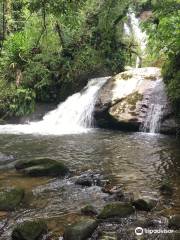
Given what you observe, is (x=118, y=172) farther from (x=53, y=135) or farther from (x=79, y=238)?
(x=53, y=135)

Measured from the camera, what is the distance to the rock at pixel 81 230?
20.0ft

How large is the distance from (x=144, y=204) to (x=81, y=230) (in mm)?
1642

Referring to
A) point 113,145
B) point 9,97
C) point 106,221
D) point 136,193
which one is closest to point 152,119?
point 113,145

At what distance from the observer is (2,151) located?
1267cm

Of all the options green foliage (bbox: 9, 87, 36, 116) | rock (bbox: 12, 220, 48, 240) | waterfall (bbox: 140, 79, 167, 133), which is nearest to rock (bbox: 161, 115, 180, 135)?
waterfall (bbox: 140, 79, 167, 133)

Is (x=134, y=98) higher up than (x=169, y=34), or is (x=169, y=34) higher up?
(x=169, y=34)

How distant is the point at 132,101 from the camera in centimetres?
1684

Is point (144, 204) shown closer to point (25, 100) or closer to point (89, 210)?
point (89, 210)

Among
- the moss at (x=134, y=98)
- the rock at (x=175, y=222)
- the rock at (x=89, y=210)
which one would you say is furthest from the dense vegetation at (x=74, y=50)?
the rock at (x=175, y=222)

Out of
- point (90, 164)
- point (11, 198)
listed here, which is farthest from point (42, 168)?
point (11, 198)

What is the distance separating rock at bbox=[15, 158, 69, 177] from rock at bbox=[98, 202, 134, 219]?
2.88 m

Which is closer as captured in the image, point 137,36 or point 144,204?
A: point 144,204

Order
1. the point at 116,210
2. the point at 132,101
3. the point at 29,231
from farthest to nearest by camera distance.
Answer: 1. the point at 132,101
2. the point at 116,210
3. the point at 29,231

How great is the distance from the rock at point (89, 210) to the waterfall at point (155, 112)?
9.18 m
